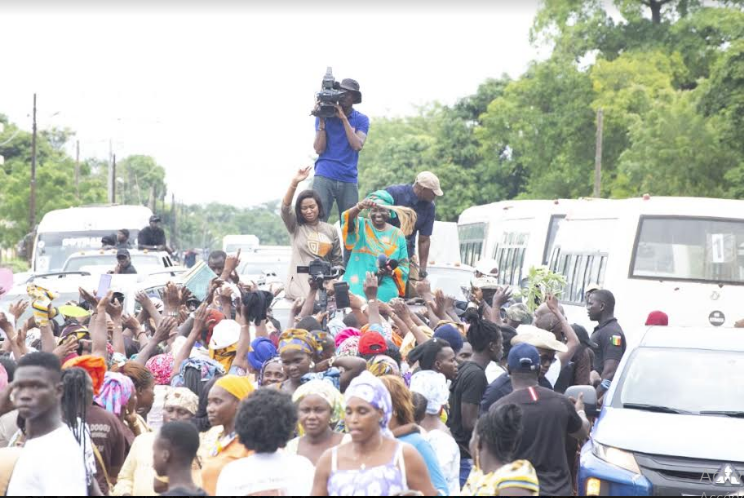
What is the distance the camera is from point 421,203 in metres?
→ 13.6

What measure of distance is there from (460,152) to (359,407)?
189ft

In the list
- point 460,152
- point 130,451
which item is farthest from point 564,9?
point 130,451

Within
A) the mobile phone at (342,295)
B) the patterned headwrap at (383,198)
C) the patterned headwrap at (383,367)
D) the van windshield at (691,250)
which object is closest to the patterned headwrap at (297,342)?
the patterned headwrap at (383,367)

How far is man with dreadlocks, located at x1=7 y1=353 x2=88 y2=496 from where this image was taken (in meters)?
5.68

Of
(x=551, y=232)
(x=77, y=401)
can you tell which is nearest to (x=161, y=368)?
(x=77, y=401)

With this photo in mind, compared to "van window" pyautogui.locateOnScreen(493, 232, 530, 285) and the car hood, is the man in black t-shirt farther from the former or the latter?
"van window" pyautogui.locateOnScreen(493, 232, 530, 285)

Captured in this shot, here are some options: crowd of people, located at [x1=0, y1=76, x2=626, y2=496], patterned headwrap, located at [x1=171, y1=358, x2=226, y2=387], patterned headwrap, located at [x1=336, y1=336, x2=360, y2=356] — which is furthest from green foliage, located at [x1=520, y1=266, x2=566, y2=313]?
patterned headwrap, located at [x1=171, y1=358, x2=226, y2=387]

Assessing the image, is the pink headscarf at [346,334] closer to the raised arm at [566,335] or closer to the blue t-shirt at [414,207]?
the raised arm at [566,335]

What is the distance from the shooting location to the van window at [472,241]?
31266 mm

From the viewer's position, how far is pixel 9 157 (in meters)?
82.8

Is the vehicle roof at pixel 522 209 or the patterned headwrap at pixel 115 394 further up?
the vehicle roof at pixel 522 209

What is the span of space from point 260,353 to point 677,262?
1009 cm

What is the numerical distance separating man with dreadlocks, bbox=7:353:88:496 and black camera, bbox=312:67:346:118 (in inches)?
265

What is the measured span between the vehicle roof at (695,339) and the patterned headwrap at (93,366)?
13.2ft
